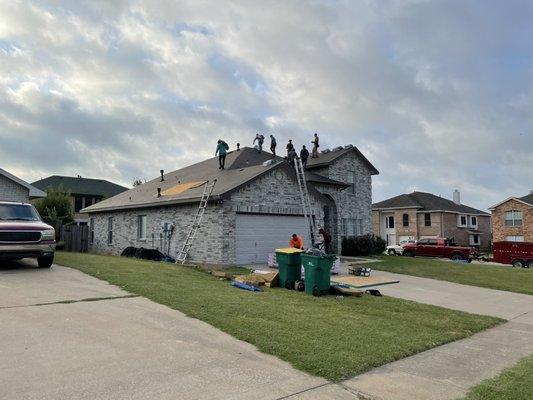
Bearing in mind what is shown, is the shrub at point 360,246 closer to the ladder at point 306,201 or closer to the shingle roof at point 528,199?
the ladder at point 306,201

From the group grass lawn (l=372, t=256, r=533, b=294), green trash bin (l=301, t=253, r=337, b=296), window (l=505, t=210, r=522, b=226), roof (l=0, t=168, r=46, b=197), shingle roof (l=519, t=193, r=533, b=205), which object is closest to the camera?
green trash bin (l=301, t=253, r=337, b=296)

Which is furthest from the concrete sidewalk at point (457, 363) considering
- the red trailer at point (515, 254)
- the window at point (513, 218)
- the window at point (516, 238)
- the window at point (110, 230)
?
the window at point (513, 218)

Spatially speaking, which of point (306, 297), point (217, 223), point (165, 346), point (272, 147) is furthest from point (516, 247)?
point (165, 346)

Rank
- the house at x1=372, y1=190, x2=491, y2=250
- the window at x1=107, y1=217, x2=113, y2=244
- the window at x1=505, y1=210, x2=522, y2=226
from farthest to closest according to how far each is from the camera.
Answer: the house at x1=372, y1=190, x2=491, y2=250, the window at x1=505, y1=210, x2=522, y2=226, the window at x1=107, y1=217, x2=113, y2=244

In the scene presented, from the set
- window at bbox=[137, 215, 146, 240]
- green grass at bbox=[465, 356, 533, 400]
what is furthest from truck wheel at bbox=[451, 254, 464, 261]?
green grass at bbox=[465, 356, 533, 400]

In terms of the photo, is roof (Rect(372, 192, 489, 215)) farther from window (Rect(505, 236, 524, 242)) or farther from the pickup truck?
the pickup truck

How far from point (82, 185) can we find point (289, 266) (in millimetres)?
42413

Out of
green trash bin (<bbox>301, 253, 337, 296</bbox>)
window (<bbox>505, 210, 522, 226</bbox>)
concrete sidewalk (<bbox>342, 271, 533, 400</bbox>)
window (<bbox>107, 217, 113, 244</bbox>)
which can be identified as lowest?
concrete sidewalk (<bbox>342, 271, 533, 400</bbox>)

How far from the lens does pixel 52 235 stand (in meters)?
12.5

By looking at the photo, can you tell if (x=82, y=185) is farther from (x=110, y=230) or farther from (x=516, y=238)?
(x=516, y=238)

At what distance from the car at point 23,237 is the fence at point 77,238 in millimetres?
15466

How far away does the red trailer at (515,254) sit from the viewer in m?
27.8

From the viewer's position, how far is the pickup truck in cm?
3136

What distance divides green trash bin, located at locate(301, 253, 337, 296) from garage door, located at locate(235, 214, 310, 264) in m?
6.87
